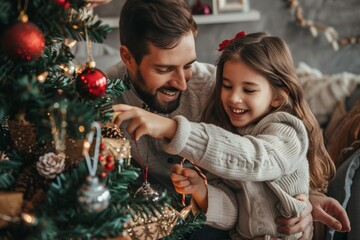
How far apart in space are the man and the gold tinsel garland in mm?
1134

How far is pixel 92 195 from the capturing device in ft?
2.70

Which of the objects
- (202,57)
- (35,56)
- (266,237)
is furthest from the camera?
(202,57)

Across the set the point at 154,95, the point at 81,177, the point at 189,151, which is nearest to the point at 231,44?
the point at 154,95

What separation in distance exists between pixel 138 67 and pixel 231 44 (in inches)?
8.8

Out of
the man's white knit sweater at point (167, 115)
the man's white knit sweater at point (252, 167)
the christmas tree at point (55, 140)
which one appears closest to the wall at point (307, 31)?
the man's white knit sweater at point (167, 115)

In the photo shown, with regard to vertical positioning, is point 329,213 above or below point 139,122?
below

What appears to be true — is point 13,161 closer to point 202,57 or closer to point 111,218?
point 111,218

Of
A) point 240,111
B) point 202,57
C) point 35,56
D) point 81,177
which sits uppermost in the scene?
point 35,56

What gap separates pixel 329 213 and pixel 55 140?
31.3 inches

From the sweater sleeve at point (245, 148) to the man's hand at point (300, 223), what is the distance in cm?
11

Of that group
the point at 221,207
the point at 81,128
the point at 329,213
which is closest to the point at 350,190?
the point at 329,213

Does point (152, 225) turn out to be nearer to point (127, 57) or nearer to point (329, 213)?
point (127, 57)

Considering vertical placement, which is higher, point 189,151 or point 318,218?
point 189,151

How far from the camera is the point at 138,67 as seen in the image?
4.18 feet
